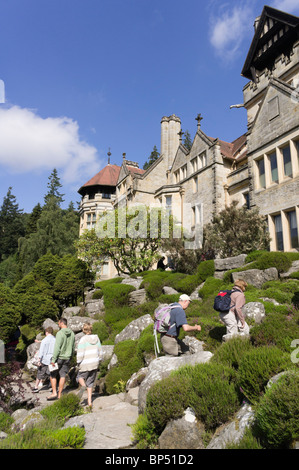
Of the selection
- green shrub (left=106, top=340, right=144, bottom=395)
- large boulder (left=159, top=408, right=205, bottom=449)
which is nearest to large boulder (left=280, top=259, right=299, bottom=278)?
green shrub (left=106, top=340, right=144, bottom=395)

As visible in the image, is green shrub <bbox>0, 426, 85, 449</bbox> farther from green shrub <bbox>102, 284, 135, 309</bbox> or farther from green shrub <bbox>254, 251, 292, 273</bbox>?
green shrub <bbox>102, 284, 135, 309</bbox>

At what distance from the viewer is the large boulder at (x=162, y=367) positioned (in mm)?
5852

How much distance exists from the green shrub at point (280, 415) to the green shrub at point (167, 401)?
1.23 meters

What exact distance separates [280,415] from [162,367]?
9.29 ft

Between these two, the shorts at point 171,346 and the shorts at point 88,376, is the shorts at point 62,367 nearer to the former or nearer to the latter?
the shorts at point 88,376

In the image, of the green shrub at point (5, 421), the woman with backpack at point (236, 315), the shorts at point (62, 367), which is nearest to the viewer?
the green shrub at point (5, 421)

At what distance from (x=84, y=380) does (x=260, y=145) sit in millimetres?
17073

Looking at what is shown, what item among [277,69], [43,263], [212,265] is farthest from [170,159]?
[212,265]

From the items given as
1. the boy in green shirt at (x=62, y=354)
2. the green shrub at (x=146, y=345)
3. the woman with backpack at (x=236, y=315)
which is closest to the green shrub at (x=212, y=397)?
the woman with backpack at (x=236, y=315)

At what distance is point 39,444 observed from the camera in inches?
166

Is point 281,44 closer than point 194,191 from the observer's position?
Yes

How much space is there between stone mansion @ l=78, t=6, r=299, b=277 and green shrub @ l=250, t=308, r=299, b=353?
33.8 ft

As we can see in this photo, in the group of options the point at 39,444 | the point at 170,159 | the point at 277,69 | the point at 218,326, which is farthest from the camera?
the point at 170,159
